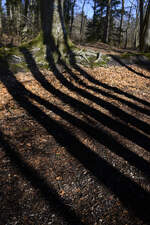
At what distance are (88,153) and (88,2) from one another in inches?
1331

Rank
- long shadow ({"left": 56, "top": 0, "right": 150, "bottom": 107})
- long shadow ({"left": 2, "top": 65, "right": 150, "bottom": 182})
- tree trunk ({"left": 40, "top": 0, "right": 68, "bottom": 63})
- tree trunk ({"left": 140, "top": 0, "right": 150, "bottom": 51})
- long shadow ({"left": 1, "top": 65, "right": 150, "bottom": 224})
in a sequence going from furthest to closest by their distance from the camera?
tree trunk ({"left": 140, "top": 0, "right": 150, "bottom": 51}) → tree trunk ({"left": 40, "top": 0, "right": 68, "bottom": 63}) → long shadow ({"left": 56, "top": 0, "right": 150, "bottom": 107}) → long shadow ({"left": 2, "top": 65, "right": 150, "bottom": 182}) → long shadow ({"left": 1, "top": 65, "right": 150, "bottom": 224})

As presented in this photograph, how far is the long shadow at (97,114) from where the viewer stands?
4660 mm

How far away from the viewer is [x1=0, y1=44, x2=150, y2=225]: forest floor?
2.85 m

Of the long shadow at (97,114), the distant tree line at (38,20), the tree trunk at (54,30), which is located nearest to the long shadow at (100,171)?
the long shadow at (97,114)

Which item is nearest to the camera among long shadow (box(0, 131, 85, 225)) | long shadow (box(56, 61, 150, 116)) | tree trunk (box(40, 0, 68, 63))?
Answer: long shadow (box(0, 131, 85, 225))

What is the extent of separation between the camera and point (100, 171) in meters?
3.64

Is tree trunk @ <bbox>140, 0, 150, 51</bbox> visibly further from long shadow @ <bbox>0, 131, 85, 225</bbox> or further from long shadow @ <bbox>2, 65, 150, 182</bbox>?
long shadow @ <bbox>0, 131, 85, 225</bbox>

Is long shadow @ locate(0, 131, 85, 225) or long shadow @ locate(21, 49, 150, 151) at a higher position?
long shadow @ locate(21, 49, 150, 151)

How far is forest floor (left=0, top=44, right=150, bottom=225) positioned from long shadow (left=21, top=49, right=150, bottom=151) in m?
0.03

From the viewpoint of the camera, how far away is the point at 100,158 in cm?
398

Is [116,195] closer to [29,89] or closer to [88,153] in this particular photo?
[88,153]

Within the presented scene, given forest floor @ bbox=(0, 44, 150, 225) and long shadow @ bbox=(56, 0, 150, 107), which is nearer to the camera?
forest floor @ bbox=(0, 44, 150, 225)

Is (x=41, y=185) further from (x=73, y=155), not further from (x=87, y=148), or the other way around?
(x=87, y=148)

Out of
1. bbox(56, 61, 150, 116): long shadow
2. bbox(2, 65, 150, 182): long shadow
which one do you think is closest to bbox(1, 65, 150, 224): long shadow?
bbox(2, 65, 150, 182): long shadow
